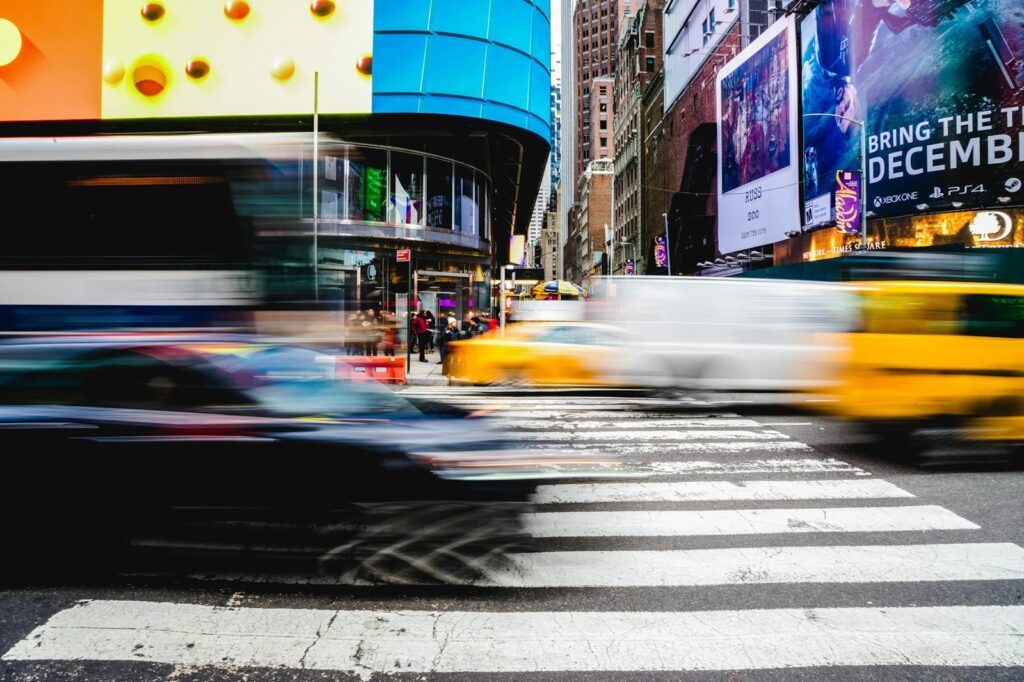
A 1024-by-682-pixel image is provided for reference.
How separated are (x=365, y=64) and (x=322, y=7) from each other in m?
2.76

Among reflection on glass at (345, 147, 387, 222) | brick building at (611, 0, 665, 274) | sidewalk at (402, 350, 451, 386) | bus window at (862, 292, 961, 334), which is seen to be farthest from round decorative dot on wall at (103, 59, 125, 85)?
brick building at (611, 0, 665, 274)

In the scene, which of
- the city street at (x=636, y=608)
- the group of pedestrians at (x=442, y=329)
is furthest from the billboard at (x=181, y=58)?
the city street at (x=636, y=608)

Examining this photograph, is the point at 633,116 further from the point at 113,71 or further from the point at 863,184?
the point at 113,71

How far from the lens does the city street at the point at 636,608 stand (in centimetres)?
330

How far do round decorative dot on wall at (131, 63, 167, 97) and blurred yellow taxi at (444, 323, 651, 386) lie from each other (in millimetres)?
20973

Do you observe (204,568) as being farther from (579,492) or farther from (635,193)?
(635,193)

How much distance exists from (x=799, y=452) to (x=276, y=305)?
633 centimetres

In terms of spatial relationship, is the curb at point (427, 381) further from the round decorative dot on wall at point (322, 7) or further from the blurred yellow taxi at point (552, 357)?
the round decorative dot on wall at point (322, 7)

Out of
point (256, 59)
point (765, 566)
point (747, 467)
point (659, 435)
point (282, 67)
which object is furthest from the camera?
point (256, 59)

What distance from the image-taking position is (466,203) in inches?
1136

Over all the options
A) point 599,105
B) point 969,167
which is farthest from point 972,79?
point 599,105

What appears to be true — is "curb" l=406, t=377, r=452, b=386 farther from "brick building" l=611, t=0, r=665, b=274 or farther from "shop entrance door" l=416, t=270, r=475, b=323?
"brick building" l=611, t=0, r=665, b=274

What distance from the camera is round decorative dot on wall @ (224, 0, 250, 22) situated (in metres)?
25.7

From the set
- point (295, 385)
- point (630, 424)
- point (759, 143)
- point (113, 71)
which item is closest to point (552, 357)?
point (630, 424)
